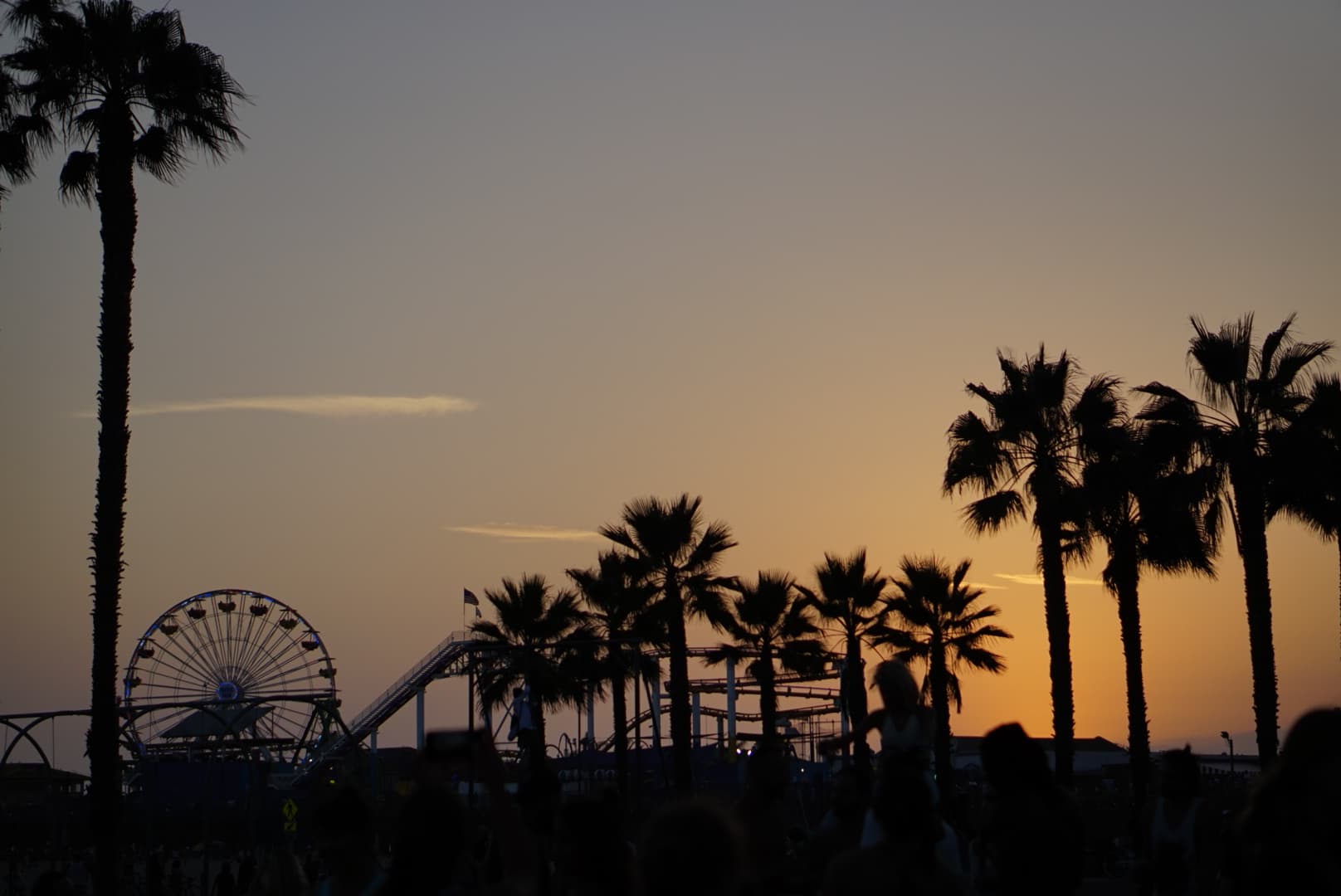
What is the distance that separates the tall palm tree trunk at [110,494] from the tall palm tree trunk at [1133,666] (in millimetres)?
20346

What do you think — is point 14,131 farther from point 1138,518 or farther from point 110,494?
point 1138,518

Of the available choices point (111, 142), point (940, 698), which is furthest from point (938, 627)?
→ point (111, 142)

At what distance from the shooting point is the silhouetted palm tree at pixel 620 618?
139 feet

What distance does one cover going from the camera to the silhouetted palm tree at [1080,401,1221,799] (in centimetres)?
2984

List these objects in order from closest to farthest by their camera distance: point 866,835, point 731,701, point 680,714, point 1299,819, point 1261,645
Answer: point 1299,819, point 866,835, point 1261,645, point 680,714, point 731,701

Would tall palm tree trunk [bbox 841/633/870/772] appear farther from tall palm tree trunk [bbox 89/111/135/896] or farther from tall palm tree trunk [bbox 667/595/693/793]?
tall palm tree trunk [bbox 89/111/135/896]

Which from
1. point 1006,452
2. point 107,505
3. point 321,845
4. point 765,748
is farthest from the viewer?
point 1006,452

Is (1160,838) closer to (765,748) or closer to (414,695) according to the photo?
(765,748)

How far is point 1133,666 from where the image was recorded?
32.2 meters

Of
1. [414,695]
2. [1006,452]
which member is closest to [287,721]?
[414,695]

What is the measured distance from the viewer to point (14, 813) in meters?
24.5

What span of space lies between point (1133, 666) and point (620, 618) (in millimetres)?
17436

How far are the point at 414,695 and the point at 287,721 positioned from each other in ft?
18.0

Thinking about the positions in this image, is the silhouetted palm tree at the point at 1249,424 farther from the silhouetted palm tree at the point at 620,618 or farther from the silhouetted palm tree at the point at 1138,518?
the silhouetted palm tree at the point at 620,618
